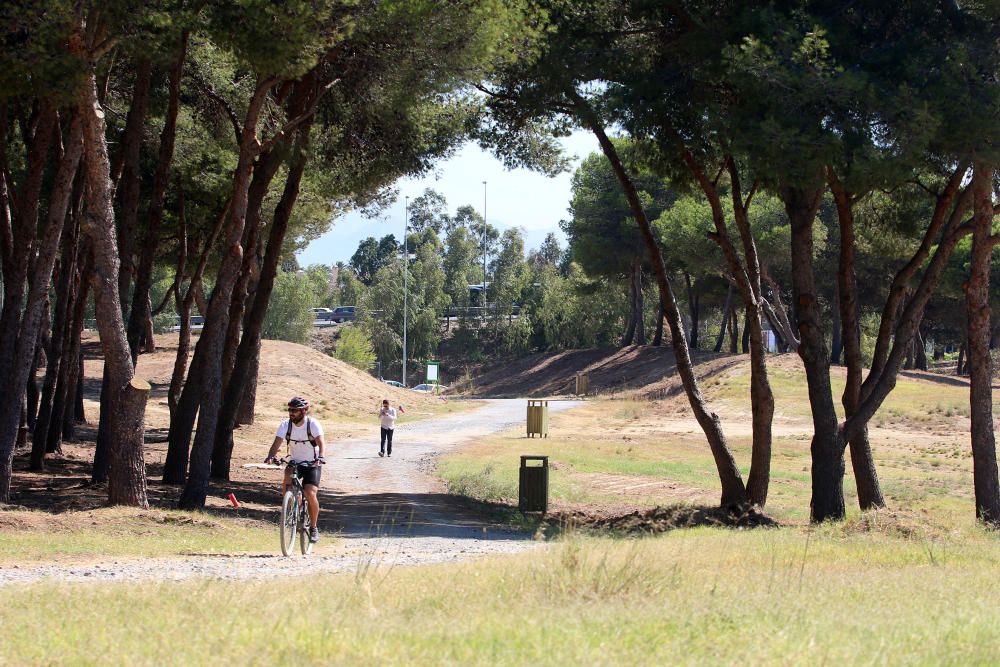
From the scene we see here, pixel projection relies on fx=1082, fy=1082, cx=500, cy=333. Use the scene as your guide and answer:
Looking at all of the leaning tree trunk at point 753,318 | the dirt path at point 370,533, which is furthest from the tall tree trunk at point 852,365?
the dirt path at point 370,533

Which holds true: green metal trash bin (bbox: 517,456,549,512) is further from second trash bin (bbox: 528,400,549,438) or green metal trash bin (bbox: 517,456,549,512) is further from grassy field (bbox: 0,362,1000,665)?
second trash bin (bbox: 528,400,549,438)

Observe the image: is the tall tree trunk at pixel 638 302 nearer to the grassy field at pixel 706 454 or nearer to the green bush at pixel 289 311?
the grassy field at pixel 706 454

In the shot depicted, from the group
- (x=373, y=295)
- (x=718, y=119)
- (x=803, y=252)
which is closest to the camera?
(x=718, y=119)

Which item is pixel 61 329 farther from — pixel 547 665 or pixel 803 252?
pixel 547 665

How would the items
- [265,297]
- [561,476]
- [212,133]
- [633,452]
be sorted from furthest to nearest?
1. [633,452]
2. [561,476]
3. [212,133]
4. [265,297]

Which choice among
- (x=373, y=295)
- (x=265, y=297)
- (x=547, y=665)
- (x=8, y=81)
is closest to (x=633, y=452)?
(x=265, y=297)

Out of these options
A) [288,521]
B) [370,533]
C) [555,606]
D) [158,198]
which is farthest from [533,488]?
[555,606]

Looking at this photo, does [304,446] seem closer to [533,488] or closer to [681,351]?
[533,488]

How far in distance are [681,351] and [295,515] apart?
8.85m

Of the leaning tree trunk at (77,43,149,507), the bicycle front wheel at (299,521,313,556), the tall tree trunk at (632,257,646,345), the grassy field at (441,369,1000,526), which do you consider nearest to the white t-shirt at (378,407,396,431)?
the grassy field at (441,369,1000,526)

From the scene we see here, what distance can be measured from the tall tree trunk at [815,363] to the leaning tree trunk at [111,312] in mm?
10051

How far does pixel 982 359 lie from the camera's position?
59.3ft

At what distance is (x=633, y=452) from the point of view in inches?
1281

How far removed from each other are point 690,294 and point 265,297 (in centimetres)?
4664
